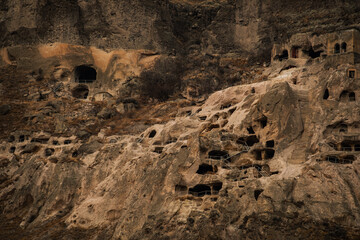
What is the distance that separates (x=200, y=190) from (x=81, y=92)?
25279 millimetres

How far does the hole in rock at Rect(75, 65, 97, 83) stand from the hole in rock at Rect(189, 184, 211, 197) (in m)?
26.2

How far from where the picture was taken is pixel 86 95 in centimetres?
6222

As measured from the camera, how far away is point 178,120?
47.6 metres

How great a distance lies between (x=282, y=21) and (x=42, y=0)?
24575mm

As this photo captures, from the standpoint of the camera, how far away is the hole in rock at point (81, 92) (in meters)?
61.7

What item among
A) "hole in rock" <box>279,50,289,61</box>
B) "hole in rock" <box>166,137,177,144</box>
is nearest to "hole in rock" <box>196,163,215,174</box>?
"hole in rock" <box>166,137,177,144</box>

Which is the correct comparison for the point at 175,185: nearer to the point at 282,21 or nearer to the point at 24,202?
the point at 24,202

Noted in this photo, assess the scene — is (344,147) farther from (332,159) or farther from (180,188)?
(180,188)

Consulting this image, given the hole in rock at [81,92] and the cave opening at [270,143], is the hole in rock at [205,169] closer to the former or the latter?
the cave opening at [270,143]

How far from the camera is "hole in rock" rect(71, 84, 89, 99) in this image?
61675 mm

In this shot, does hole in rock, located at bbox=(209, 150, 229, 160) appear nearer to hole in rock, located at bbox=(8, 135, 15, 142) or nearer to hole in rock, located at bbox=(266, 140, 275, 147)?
hole in rock, located at bbox=(266, 140, 275, 147)

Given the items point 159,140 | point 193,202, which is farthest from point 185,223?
point 159,140

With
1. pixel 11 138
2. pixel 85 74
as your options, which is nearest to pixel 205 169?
pixel 11 138

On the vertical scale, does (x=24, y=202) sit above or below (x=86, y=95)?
below
